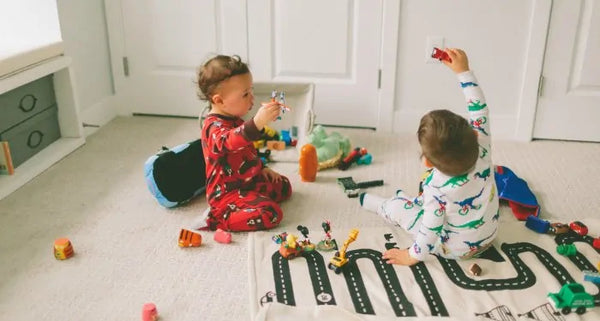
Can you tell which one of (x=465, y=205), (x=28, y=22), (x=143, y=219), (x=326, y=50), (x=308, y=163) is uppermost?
(x=28, y=22)

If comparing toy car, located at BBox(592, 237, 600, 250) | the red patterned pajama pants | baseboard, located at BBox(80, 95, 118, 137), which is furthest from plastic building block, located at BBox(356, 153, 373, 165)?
baseboard, located at BBox(80, 95, 118, 137)

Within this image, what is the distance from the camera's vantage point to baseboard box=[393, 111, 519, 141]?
2707 mm

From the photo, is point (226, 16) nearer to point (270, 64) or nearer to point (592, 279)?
point (270, 64)

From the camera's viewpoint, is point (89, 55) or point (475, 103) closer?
point (475, 103)

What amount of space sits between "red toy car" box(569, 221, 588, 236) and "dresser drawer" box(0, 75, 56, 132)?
6.49 feet

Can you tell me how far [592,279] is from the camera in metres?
1.58

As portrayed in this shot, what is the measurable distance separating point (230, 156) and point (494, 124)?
53.3 inches

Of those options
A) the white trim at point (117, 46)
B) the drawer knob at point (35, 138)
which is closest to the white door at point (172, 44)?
the white trim at point (117, 46)

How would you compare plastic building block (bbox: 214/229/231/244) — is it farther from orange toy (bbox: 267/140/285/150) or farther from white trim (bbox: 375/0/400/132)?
white trim (bbox: 375/0/400/132)

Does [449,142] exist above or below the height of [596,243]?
above

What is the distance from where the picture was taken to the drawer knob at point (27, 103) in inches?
91.4

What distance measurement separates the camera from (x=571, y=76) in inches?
103

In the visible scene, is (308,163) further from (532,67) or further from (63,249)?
(532,67)

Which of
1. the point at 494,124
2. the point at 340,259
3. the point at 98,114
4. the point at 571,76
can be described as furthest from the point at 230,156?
the point at 571,76
